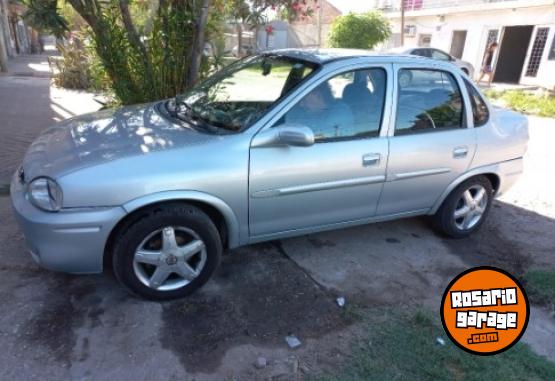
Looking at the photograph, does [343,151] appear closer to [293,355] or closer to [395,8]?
[293,355]

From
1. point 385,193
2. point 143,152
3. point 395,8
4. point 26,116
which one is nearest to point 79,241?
point 143,152

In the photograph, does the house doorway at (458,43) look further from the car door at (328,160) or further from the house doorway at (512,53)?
the car door at (328,160)

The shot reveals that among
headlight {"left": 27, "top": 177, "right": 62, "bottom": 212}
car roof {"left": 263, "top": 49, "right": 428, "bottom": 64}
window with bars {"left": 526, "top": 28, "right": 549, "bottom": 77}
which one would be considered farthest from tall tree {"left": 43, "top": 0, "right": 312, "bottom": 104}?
window with bars {"left": 526, "top": 28, "right": 549, "bottom": 77}

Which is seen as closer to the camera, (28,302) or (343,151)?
(28,302)

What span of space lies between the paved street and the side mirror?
3.60 feet

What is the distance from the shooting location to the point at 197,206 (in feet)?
9.51

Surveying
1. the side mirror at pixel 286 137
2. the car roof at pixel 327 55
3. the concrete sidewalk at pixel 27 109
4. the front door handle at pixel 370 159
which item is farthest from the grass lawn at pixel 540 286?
the concrete sidewalk at pixel 27 109

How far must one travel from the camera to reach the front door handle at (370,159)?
3264 millimetres

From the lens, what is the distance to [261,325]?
281cm

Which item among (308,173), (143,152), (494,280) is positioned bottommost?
(494,280)

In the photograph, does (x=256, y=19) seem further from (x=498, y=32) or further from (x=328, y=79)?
(x=498, y=32)

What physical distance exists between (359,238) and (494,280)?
4.41 ft

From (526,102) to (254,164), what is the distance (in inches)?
489

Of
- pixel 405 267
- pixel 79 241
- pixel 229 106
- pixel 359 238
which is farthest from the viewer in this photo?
pixel 359 238
